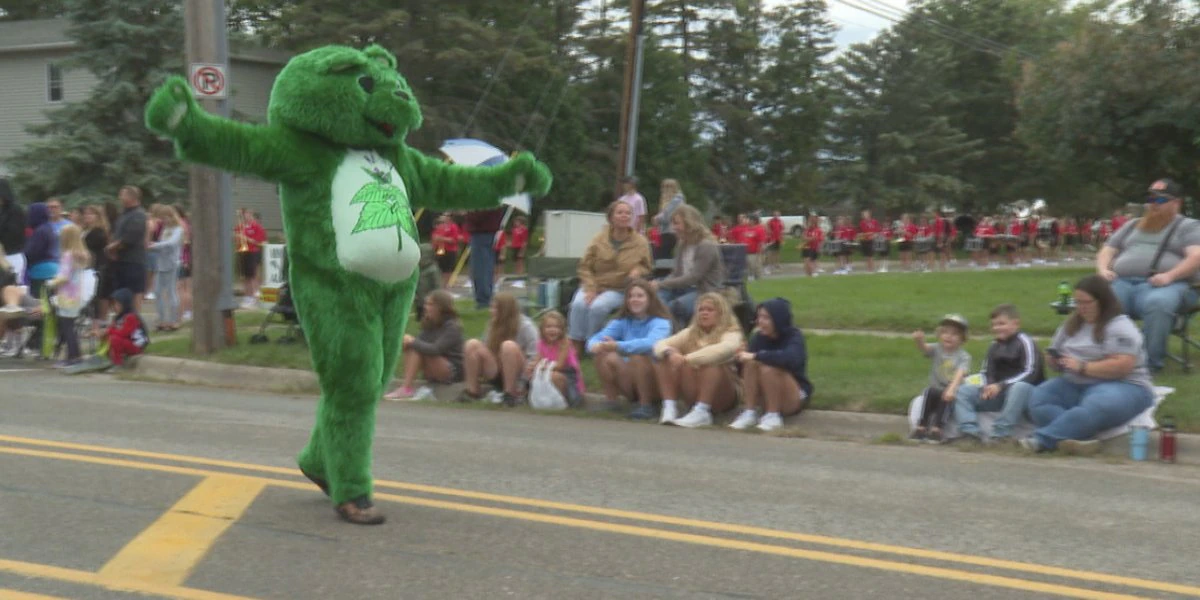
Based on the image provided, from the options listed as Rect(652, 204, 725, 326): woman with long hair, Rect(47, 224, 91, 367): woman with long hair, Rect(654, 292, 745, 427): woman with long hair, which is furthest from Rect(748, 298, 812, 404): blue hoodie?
Rect(47, 224, 91, 367): woman with long hair

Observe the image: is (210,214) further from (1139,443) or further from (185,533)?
(1139,443)

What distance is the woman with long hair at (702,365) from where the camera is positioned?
36.8ft

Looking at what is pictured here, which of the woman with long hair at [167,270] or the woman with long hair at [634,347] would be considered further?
the woman with long hair at [167,270]

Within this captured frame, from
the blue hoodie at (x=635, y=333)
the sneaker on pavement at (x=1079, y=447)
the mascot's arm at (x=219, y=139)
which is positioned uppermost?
the mascot's arm at (x=219, y=139)

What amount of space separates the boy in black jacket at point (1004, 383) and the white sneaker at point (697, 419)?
6.80 feet

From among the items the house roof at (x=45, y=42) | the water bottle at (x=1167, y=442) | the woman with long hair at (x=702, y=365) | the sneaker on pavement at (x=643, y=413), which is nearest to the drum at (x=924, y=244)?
the house roof at (x=45, y=42)

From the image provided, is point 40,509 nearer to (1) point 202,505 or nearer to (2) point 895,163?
(1) point 202,505

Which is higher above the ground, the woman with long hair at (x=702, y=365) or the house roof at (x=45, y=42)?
the house roof at (x=45, y=42)

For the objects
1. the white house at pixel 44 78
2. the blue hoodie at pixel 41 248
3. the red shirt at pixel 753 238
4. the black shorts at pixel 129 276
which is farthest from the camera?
the white house at pixel 44 78

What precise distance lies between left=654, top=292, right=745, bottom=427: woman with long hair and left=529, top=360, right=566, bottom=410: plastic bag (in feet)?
3.22

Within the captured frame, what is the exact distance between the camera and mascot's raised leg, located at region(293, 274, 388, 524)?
20.3 ft

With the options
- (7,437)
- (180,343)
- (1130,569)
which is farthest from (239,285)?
(1130,569)

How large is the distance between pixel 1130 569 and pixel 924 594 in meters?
1.11

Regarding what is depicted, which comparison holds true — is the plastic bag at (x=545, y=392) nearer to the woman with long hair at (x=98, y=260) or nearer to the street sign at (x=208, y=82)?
the street sign at (x=208, y=82)
